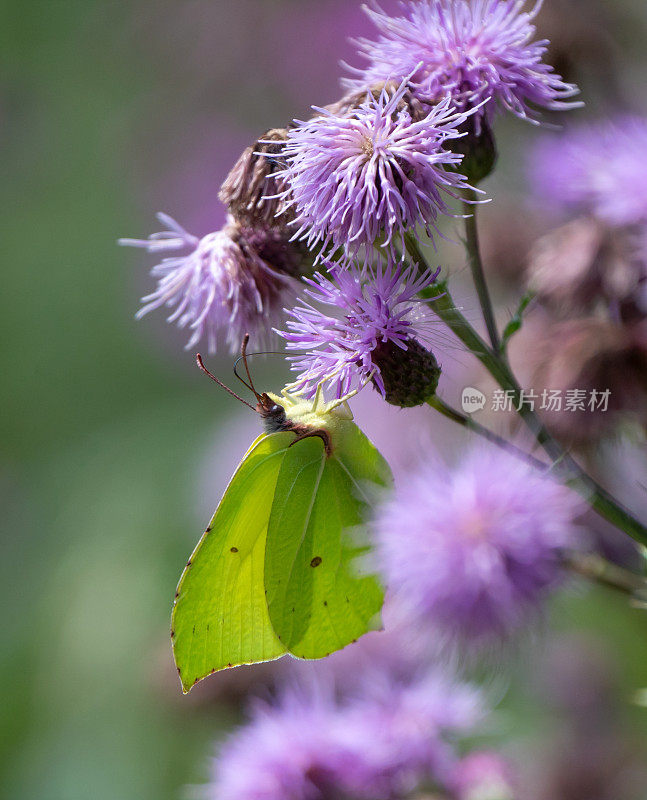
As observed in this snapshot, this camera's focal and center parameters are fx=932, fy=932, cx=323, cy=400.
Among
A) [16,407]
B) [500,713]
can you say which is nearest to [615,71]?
[500,713]

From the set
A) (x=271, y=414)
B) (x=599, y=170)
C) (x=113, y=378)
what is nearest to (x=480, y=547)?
(x=271, y=414)

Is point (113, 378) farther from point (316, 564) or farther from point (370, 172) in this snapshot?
point (370, 172)

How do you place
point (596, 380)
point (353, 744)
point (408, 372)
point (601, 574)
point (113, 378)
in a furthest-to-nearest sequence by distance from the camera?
1. point (113, 378)
2. point (353, 744)
3. point (596, 380)
4. point (601, 574)
5. point (408, 372)

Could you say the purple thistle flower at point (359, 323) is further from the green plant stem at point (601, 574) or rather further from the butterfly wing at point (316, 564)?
the green plant stem at point (601, 574)

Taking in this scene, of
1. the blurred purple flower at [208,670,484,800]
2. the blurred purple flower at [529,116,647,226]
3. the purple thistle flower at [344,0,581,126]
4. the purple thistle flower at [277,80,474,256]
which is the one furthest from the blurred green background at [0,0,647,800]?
the purple thistle flower at [277,80,474,256]

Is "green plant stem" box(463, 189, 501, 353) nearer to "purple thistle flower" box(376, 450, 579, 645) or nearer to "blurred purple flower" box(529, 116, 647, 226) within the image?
"purple thistle flower" box(376, 450, 579, 645)

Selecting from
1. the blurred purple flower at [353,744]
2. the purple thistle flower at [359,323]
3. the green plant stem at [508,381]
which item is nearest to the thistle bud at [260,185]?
the purple thistle flower at [359,323]
